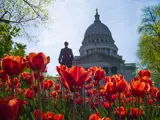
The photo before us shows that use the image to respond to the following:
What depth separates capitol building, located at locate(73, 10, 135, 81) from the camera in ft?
207

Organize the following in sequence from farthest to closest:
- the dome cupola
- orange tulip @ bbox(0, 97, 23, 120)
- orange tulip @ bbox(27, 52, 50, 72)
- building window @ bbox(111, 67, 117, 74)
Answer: the dome cupola → building window @ bbox(111, 67, 117, 74) → orange tulip @ bbox(27, 52, 50, 72) → orange tulip @ bbox(0, 97, 23, 120)

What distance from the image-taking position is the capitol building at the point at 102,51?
63.2m

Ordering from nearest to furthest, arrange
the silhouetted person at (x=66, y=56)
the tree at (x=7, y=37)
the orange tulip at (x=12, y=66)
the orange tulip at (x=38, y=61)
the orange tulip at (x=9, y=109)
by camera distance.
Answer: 1. the orange tulip at (x=9, y=109)
2. the orange tulip at (x=12, y=66)
3. the orange tulip at (x=38, y=61)
4. the silhouetted person at (x=66, y=56)
5. the tree at (x=7, y=37)

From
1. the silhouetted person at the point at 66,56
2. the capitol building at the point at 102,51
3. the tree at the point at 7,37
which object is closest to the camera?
the silhouetted person at the point at 66,56

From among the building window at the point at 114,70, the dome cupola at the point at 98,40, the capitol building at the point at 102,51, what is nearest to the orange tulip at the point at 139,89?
the capitol building at the point at 102,51

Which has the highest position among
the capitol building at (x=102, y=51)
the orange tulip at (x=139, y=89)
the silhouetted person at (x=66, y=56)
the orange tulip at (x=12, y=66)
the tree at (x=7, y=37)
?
the capitol building at (x=102, y=51)

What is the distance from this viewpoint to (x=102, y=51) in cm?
7550

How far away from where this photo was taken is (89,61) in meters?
62.5

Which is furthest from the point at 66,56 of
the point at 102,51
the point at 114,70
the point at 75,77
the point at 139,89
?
the point at 102,51

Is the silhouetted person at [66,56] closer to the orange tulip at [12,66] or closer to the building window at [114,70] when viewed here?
the orange tulip at [12,66]

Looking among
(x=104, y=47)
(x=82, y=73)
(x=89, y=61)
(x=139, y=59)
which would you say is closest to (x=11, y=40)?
(x=139, y=59)

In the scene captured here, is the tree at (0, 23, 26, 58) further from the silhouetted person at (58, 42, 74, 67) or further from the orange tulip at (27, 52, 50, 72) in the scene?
the orange tulip at (27, 52, 50, 72)

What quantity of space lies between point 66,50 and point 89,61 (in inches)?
2020

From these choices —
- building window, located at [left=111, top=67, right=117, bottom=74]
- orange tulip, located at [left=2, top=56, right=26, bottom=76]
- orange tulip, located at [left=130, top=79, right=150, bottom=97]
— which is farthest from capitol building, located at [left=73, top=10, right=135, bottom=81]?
orange tulip, located at [left=2, top=56, right=26, bottom=76]
